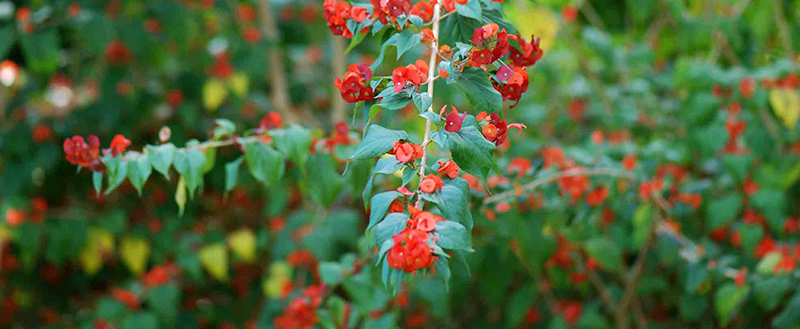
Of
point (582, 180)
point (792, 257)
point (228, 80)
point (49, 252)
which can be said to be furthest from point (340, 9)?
point (49, 252)

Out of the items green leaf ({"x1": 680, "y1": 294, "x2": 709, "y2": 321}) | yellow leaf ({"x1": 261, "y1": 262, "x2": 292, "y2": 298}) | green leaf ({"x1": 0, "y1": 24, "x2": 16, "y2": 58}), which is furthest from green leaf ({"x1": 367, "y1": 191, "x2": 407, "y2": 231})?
green leaf ({"x1": 0, "y1": 24, "x2": 16, "y2": 58})

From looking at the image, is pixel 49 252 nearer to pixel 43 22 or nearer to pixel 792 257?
pixel 43 22

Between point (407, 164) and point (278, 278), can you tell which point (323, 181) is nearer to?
point (407, 164)

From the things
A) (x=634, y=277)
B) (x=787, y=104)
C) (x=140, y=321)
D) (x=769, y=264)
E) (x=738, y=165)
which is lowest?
(x=140, y=321)

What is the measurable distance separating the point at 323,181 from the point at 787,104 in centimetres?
93

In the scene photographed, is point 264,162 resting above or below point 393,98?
below

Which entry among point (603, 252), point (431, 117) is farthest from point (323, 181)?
point (603, 252)

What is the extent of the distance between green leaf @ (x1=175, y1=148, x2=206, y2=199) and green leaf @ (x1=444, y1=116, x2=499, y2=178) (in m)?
0.39

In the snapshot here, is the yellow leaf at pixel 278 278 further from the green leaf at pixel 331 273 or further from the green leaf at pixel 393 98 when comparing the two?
the green leaf at pixel 393 98

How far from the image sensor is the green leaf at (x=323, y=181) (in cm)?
107

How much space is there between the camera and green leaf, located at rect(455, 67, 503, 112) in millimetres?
701

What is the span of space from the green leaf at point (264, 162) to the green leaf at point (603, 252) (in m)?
0.61

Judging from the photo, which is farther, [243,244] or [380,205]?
[243,244]

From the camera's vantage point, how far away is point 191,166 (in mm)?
916
